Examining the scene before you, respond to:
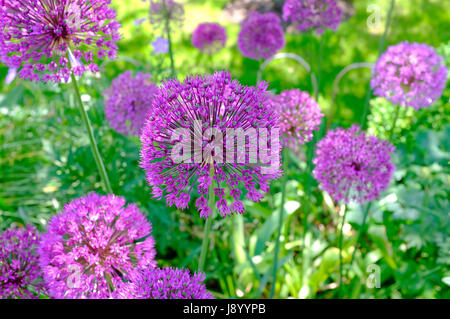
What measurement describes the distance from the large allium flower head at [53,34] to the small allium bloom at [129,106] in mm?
580

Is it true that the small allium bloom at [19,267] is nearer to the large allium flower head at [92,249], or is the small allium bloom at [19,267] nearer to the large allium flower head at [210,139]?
the large allium flower head at [92,249]

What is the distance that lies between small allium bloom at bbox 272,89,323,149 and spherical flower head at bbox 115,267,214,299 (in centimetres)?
89

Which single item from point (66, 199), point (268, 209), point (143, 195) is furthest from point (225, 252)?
point (66, 199)

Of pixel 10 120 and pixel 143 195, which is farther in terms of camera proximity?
pixel 10 120

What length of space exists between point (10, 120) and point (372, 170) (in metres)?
3.53

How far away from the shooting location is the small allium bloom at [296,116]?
6.62 feet

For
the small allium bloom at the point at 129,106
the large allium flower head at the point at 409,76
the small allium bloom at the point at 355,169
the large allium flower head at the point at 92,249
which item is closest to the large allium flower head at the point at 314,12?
the large allium flower head at the point at 409,76

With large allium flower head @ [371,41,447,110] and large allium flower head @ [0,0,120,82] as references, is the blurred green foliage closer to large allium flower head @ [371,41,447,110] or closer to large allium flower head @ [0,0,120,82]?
large allium flower head @ [371,41,447,110]

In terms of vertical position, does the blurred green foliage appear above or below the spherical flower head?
below

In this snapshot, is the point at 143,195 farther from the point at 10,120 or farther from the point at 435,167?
the point at 10,120

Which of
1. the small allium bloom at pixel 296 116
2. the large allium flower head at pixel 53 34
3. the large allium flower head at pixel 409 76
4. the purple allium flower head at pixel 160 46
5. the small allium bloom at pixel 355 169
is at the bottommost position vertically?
the small allium bloom at pixel 355 169

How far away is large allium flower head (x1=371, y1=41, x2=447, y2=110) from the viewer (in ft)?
7.26

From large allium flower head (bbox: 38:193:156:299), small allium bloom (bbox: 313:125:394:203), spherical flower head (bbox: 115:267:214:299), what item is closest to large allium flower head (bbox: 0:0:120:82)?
large allium flower head (bbox: 38:193:156:299)
